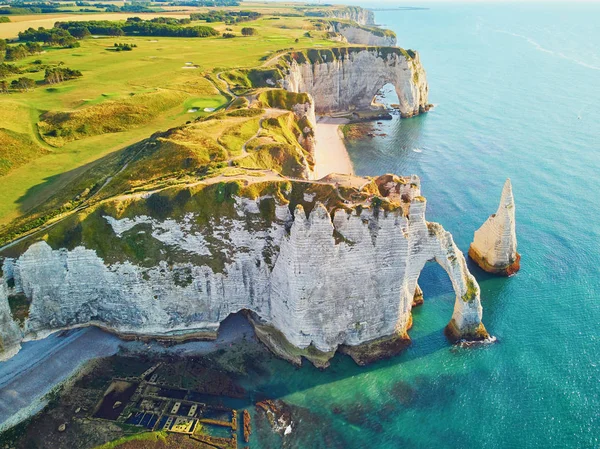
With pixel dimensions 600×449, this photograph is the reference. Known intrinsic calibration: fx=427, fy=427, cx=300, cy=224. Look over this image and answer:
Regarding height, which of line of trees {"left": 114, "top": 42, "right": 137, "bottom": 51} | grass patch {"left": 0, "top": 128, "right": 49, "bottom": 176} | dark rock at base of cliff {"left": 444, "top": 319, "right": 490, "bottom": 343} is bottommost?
dark rock at base of cliff {"left": 444, "top": 319, "right": 490, "bottom": 343}

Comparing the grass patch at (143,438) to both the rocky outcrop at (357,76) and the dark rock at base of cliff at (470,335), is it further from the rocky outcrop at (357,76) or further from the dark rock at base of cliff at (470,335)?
the rocky outcrop at (357,76)

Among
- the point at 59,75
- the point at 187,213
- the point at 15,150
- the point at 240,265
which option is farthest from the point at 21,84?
the point at 240,265

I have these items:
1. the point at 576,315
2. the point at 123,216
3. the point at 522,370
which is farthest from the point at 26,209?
the point at 576,315

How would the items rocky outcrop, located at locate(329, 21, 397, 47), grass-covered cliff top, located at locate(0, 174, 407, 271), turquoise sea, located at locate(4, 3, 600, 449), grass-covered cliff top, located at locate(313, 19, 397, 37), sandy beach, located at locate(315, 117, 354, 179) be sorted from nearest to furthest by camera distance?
turquoise sea, located at locate(4, 3, 600, 449) → grass-covered cliff top, located at locate(0, 174, 407, 271) → sandy beach, located at locate(315, 117, 354, 179) → rocky outcrop, located at locate(329, 21, 397, 47) → grass-covered cliff top, located at locate(313, 19, 397, 37)

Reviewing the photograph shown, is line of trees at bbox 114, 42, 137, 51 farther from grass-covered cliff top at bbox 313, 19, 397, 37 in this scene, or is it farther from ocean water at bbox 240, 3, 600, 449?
grass-covered cliff top at bbox 313, 19, 397, 37

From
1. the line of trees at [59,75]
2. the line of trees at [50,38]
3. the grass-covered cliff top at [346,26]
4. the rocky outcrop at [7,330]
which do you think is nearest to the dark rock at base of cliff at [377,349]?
the rocky outcrop at [7,330]

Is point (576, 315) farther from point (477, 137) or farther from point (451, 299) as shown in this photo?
point (477, 137)

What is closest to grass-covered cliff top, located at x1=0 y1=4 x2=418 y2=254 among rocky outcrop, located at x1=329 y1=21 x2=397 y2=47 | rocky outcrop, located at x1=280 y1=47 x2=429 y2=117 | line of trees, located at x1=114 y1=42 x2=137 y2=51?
rocky outcrop, located at x1=280 y1=47 x2=429 y2=117
